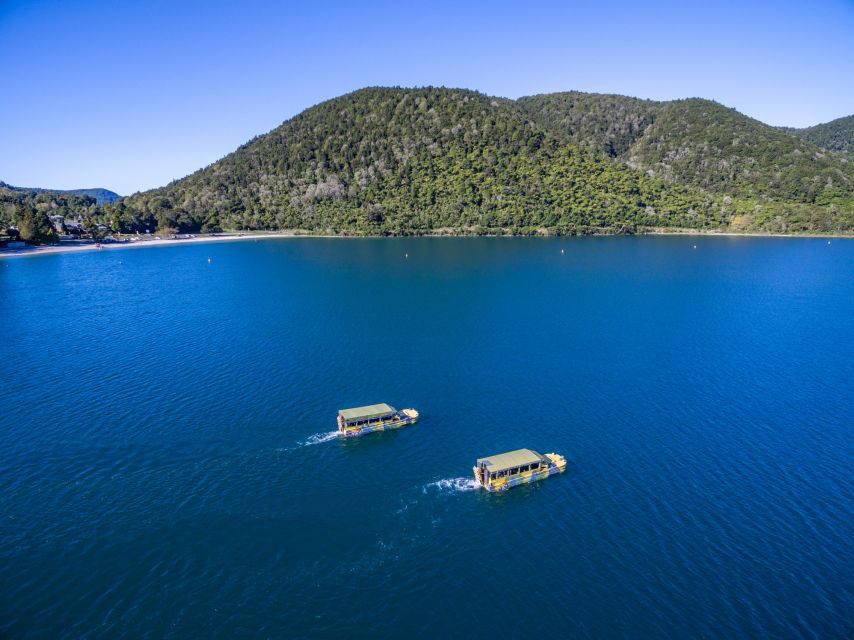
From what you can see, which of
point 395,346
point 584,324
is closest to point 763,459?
point 584,324

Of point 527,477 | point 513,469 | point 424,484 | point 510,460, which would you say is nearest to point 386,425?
point 424,484

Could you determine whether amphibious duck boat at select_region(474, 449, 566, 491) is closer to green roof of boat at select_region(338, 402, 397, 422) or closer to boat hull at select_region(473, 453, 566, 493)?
boat hull at select_region(473, 453, 566, 493)

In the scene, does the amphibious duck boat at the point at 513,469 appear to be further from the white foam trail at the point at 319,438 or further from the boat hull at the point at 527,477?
the white foam trail at the point at 319,438

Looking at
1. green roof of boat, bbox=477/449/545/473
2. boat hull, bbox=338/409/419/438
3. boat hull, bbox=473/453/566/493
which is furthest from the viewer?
boat hull, bbox=338/409/419/438

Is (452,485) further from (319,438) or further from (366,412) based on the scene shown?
(319,438)

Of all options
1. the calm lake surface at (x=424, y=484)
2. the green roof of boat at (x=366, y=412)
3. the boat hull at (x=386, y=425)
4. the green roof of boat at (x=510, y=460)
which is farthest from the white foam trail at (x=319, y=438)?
the green roof of boat at (x=510, y=460)

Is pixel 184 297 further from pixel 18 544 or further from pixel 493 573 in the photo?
pixel 493 573

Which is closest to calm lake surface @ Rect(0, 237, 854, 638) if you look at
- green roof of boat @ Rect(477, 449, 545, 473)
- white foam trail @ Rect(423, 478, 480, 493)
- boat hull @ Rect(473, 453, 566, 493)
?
white foam trail @ Rect(423, 478, 480, 493)
